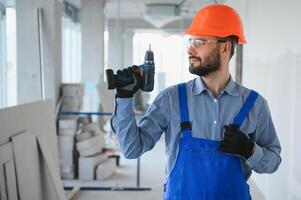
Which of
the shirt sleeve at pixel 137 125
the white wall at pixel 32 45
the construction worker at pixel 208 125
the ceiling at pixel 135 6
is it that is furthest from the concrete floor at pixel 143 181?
the ceiling at pixel 135 6

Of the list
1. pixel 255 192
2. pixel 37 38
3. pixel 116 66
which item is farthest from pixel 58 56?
pixel 116 66

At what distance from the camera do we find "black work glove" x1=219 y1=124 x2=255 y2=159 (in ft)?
5.50

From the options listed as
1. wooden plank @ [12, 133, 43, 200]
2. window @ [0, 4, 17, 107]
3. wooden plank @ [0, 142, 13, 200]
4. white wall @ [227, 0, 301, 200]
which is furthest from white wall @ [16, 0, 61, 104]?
white wall @ [227, 0, 301, 200]

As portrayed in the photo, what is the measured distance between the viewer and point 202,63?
1827 mm

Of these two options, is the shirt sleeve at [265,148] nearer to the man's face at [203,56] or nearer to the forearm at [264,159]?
the forearm at [264,159]

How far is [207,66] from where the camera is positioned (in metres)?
1.83

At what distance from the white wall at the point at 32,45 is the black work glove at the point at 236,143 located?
12.1 ft

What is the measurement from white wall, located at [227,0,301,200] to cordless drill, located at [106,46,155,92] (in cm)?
159

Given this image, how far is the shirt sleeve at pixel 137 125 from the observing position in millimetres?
1728

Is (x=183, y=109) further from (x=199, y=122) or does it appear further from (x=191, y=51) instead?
(x=191, y=51)

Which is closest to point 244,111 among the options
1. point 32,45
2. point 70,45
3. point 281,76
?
point 281,76

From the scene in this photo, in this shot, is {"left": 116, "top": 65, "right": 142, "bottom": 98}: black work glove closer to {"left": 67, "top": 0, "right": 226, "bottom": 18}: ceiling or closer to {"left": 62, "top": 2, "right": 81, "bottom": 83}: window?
{"left": 67, "top": 0, "right": 226, "bottom": 18}: ceiling

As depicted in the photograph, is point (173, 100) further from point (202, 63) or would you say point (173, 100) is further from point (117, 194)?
point (117, 194)

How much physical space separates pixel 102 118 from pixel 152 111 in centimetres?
581
